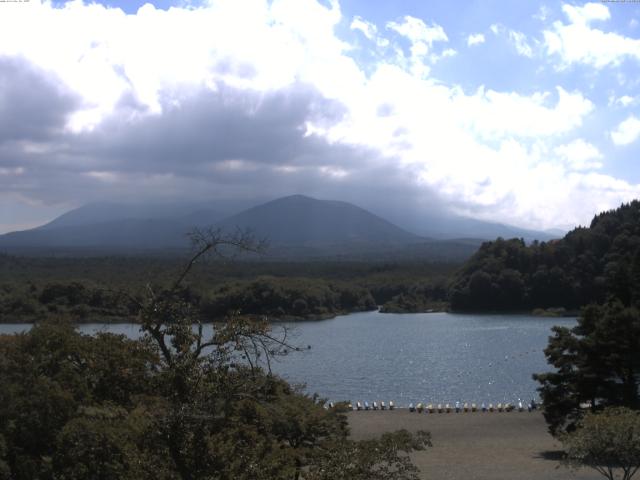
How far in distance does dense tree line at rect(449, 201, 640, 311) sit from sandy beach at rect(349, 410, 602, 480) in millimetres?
44377

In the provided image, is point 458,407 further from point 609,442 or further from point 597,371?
point 609,442

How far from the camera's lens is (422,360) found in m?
37.8

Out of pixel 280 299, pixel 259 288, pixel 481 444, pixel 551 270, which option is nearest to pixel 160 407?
pixel 481 444

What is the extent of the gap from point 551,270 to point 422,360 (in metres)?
32.9

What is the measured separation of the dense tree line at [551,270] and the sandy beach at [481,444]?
44377mm

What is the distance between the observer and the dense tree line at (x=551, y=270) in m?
64.8

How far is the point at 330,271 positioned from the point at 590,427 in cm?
8277

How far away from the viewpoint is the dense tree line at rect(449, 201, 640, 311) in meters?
64.8

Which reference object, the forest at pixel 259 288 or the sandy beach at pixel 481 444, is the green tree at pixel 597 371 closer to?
the sandy beach at pixel 481 444

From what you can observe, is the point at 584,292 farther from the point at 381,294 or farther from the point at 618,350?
the point at 618,350

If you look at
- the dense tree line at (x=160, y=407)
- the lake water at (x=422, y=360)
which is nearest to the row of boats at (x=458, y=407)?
the lake water at (x=422, y=360)

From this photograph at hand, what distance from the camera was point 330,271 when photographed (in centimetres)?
9412

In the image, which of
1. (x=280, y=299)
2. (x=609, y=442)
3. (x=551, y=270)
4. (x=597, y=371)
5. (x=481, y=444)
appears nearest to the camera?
(x=609, y=442)

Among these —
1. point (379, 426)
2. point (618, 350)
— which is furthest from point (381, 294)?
point (618, 350)
